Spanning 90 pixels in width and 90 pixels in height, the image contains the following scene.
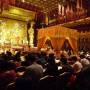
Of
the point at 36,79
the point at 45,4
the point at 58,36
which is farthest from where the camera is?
the point at 45,4

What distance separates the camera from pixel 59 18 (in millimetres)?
20188

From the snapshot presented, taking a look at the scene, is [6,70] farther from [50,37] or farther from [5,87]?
A: [50,37]

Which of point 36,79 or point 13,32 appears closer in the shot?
point 36,79

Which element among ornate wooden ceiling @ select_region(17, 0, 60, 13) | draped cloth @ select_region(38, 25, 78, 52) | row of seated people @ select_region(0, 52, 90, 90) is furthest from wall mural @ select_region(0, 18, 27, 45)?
row of seated people @ select_region(0, 52, 90, 90)

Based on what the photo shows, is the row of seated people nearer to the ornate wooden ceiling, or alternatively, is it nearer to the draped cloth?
the draped cloth

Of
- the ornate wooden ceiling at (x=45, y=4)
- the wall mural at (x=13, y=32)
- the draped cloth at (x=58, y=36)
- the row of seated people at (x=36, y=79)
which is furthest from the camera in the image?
the wall mural at (x=13, y=32)

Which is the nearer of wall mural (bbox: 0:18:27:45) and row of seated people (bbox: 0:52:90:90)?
row of seated people (bbox: 0:52:90:90)

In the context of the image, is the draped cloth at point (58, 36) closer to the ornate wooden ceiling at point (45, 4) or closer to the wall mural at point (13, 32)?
the ornate wooden ceiling at point (45, 4)

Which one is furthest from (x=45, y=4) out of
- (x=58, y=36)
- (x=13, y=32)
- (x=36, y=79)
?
(x=36, y=79)

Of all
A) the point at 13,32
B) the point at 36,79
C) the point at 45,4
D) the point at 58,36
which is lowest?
the point at 36,79

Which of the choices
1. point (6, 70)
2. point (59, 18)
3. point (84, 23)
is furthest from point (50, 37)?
point (6, 70)

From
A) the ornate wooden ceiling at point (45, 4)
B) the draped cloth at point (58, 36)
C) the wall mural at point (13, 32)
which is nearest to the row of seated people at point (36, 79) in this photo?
the draped cloth at point (58, 36)

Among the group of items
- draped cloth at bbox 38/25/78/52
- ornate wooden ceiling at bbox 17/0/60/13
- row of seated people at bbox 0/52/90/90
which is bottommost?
row of seated people at bbox 0/52/90/90

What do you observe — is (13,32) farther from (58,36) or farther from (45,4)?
(58,36)
